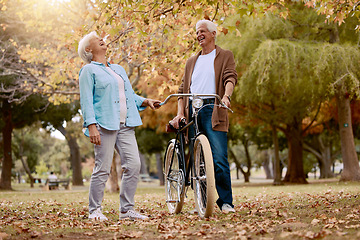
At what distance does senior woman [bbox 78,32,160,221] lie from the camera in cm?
516

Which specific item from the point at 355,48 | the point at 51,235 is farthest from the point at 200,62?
the point at 355,48

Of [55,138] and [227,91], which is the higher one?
[55,138]

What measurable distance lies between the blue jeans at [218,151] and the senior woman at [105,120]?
0.80 m

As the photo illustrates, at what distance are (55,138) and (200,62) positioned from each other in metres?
65.3

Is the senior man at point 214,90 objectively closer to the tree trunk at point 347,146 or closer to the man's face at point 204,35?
the man's face at point 204,35

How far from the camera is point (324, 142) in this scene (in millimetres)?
37344

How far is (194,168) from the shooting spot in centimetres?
525

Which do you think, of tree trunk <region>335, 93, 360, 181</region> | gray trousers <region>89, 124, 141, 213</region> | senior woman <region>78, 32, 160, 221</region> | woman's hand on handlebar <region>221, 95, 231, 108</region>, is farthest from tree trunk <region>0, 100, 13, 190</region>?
woman's hand on handlebar <region>221, 95, 231, 108</region>

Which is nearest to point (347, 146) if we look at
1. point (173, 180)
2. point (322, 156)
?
point (173, 180)

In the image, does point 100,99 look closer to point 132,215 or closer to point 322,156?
point 132,215

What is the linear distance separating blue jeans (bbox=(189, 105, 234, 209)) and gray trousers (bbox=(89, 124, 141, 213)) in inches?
30.3

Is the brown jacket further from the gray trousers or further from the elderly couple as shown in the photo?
the gray trousers

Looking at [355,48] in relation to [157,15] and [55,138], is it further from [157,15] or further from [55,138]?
[55,138]

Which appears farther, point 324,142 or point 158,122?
point 324,142
